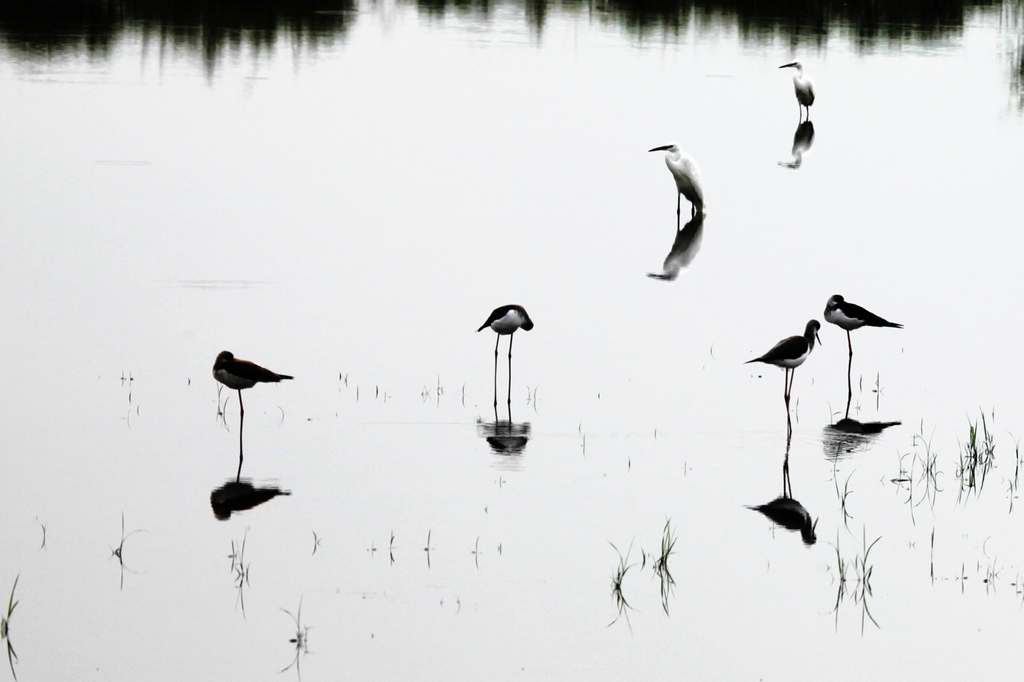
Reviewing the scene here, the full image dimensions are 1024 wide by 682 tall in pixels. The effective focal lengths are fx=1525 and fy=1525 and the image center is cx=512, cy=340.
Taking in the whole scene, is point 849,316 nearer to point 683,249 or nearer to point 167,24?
point 683,249

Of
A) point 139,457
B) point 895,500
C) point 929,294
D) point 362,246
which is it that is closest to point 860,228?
point 929,294

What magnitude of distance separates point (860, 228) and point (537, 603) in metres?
11.4

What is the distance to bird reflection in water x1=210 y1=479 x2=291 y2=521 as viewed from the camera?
26.1ft

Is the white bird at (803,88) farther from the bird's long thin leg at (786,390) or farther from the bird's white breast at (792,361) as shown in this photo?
the bird's white breast at (792,361)

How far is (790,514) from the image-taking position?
8.14m

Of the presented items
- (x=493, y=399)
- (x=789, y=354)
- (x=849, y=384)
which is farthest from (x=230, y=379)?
(x=849, y=384)

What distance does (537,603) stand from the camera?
686 cm

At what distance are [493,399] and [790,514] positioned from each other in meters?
2.76

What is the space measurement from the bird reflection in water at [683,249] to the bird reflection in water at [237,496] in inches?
277

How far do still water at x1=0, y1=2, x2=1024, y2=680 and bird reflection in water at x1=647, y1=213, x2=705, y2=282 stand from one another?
0.23 ft

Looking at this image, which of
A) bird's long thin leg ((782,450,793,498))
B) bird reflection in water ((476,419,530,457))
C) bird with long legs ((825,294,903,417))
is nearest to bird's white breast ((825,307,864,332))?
bird with long legs ((825,294,903,417))

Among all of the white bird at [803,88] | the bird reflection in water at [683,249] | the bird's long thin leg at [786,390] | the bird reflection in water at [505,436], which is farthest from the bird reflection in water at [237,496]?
the white bird at [803,88]

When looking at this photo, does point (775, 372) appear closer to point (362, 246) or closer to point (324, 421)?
point (324, 421)

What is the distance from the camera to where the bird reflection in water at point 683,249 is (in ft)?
48.8
